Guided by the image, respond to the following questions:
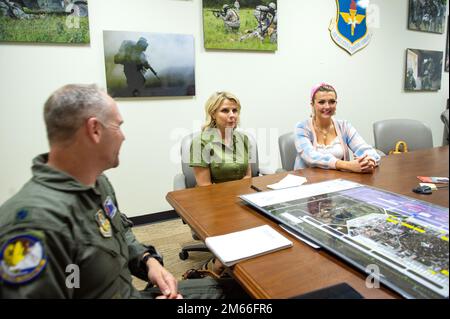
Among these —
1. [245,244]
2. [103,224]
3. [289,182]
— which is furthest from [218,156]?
[103,224]

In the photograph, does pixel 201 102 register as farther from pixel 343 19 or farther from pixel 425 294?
pixel 425 294

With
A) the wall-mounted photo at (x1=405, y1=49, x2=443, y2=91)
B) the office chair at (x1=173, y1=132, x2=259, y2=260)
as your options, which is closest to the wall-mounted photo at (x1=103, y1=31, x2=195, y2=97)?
the office chair at (x1=173, y1=132, x2=259, y2=260)

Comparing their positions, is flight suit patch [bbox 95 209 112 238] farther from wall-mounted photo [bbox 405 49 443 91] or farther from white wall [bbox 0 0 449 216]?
wall-mounted photo [bbox 405 49 443 91]

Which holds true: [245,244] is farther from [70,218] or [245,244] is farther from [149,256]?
[70,218]

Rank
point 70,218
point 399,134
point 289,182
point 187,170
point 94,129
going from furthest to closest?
point 399,134 < point 187,170 < point 289,182 < point 94,129 < point 70,218

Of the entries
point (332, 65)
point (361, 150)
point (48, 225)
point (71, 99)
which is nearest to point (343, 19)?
point (332, 65)

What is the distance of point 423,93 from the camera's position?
449 centimetres

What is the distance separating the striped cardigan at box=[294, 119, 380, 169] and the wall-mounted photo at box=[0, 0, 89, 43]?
186cm

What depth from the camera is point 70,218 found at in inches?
29.3

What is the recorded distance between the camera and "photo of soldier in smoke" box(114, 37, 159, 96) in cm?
262

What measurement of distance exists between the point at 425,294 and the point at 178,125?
2.54 meters

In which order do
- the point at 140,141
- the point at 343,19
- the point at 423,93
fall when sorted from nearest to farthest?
the point at 140,141, the point at 343,19, the point at 423,93

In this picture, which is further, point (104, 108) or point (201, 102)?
point (201, 102)

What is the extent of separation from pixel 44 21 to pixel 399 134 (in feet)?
10.2
